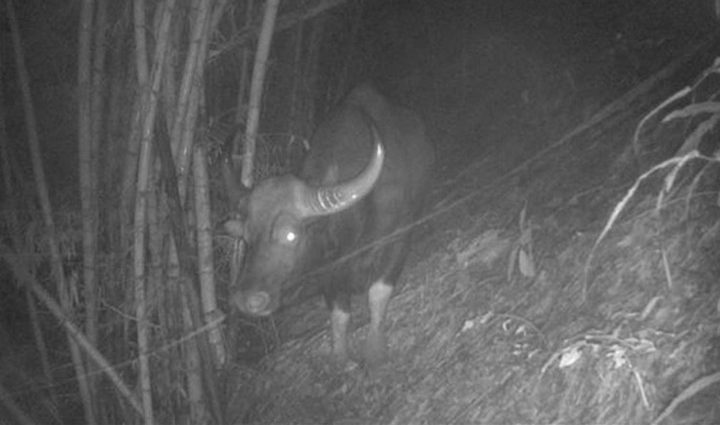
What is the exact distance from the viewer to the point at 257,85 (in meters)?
3.97

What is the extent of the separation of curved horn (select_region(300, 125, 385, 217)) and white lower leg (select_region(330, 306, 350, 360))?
663mm

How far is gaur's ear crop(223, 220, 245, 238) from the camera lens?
154 inches

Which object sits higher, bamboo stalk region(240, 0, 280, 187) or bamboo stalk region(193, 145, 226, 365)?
bamboo stalk region(240, 0, 280, 187)

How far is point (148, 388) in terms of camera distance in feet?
12.9

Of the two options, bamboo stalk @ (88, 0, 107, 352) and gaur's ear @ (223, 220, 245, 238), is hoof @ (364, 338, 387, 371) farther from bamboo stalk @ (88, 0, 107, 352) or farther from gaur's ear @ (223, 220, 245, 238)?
bamboo stalk @ (88, 0, 107, 352)

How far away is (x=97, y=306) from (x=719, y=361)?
9.42ft

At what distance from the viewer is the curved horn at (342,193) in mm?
3699

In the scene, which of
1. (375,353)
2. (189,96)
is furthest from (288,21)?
(375,353)

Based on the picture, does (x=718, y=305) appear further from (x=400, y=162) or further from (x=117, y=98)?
(x=117, y=98)

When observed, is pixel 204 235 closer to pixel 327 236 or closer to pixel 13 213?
pixel 327 236

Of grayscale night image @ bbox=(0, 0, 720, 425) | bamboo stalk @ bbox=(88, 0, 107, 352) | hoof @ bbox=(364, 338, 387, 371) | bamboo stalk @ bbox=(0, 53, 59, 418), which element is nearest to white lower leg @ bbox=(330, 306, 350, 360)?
grayscale night image @ bbox=(0, 0, 720, 425)

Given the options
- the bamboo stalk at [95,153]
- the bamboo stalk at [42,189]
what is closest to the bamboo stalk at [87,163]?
the bamboo stalk at [95,153]

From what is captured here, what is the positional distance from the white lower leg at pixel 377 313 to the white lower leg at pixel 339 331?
0.14m

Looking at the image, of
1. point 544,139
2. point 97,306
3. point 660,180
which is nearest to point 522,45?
point 544,139
